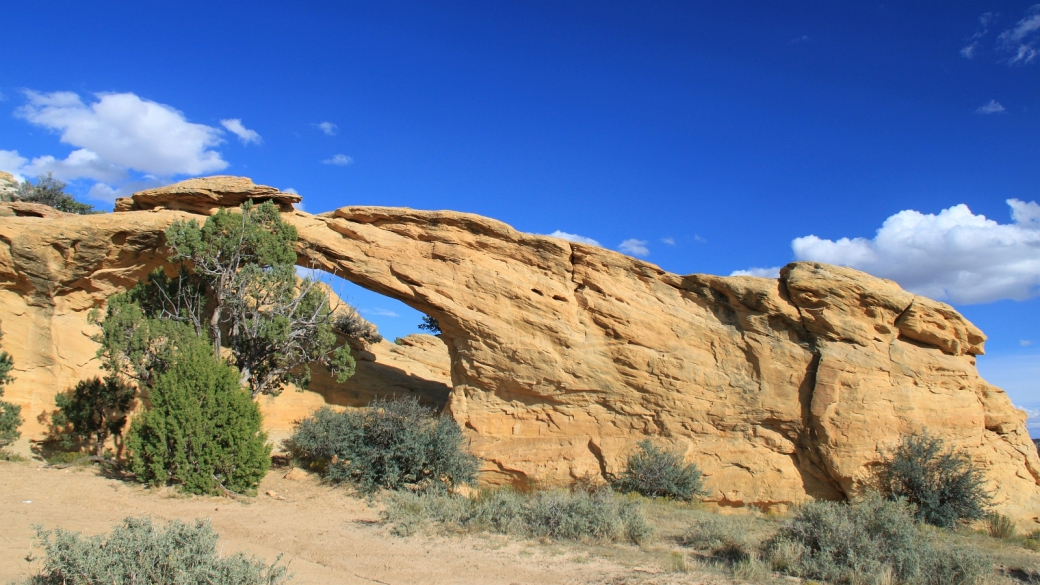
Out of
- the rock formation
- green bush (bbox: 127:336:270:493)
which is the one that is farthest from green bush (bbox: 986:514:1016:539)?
green bush (bbox: 127:336:270:493)

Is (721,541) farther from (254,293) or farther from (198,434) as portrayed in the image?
(254,293)

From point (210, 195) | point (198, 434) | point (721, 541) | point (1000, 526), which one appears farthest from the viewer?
point (210, 195)

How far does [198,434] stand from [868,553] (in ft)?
34.1

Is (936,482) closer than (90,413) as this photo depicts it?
Yes

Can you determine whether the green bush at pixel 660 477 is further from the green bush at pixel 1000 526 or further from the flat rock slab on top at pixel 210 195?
the flat rock slab on top at pixel 210 195

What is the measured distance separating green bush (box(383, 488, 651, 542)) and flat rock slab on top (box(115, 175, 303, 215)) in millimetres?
8324

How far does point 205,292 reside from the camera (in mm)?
15203

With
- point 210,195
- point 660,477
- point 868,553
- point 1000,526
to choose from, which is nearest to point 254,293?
point 210,195

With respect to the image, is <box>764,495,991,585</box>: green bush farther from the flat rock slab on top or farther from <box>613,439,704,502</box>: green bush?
the flat rock slab on top

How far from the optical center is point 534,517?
31.0 feet

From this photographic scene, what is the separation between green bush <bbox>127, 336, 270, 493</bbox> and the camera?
1123cm

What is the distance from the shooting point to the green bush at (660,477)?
13055mm

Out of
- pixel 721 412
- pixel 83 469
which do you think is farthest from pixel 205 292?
pixel 721 412

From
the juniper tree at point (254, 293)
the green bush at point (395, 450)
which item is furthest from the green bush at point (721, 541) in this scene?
the juniper tree at point (254, 293)
